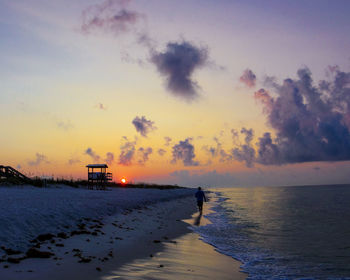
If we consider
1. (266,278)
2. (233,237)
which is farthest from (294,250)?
(266,278)

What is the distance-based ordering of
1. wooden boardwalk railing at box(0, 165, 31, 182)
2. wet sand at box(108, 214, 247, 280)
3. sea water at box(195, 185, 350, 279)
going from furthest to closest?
wooden boardwalk railing at box(0, 165, 31, 182) → sea water at box(195, 185, 350, 279) → wet sand at box(108, 214, 247, 280)

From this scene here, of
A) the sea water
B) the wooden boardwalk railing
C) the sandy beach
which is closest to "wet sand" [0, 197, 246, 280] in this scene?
the sandy beach

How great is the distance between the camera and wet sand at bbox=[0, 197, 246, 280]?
8.78 meters

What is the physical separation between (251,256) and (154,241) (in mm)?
4439

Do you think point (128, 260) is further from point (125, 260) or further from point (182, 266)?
point (182, 266)

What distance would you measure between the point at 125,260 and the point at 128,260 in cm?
10

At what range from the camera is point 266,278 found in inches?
401

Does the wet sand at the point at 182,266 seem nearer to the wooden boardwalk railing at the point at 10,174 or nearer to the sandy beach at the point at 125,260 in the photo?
the sandy beach at the point at 125,260

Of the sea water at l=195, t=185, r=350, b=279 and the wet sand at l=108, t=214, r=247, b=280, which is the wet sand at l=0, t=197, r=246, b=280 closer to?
the wet sand at l=108, t=214, r=247, b=280

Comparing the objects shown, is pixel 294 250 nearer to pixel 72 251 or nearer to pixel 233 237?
pixel 233 237

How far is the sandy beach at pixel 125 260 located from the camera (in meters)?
8.80

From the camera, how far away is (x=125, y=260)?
35.1 feet

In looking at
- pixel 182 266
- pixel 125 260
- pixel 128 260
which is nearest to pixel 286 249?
pixel 182 266

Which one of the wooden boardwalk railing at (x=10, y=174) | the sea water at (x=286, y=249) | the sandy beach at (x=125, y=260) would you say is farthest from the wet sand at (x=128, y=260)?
the wooden boardwalk railing at (x=10, y=174)
